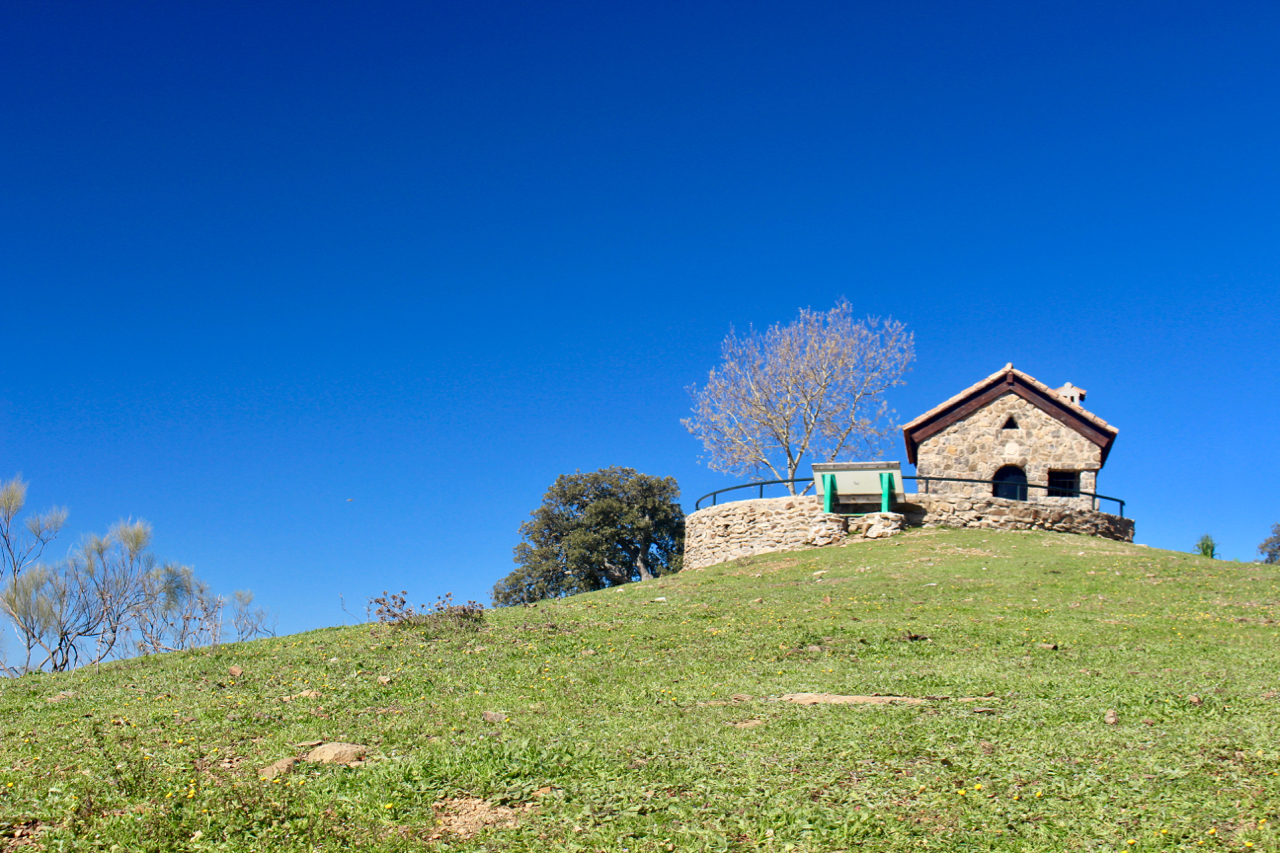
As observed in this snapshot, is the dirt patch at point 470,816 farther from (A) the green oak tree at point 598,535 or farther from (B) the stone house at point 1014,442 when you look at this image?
(A) the green oak tree at point 598,535

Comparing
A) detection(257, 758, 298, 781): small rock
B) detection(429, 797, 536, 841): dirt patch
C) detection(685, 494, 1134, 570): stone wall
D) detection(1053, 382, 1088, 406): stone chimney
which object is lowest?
detection(429, 797, 536, 841): dirt patch

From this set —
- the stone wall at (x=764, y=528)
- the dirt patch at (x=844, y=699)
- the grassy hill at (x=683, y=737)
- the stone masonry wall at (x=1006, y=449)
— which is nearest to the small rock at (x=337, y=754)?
the grassy hill at (x=683, y=737)

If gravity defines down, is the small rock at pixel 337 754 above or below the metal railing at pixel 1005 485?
below

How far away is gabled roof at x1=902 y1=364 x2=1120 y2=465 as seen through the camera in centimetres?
3209

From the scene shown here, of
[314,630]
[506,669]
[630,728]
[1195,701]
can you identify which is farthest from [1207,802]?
[314,630]

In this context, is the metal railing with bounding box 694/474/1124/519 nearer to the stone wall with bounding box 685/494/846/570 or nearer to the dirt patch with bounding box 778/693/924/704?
the stone wall with bounding box 685/494/846/570

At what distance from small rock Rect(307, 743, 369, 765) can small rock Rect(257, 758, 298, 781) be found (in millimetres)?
178

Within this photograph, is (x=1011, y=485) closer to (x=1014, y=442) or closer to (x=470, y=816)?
(x=1014, y=442)

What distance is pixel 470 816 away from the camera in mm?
6551

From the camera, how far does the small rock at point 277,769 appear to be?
7.41m

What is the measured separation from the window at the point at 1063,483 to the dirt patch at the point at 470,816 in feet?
97.2

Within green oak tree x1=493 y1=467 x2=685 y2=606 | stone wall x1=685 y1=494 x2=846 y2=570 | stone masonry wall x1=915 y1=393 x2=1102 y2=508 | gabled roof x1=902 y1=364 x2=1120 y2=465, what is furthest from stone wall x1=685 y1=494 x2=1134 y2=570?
green oak tree x1=493 y1=467 x2=685 y2=606

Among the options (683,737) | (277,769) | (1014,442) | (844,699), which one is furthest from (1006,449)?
(277,769)

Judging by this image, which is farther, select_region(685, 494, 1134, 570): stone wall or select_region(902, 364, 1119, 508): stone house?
select_region(902, 364, 1119, 508): stone house
